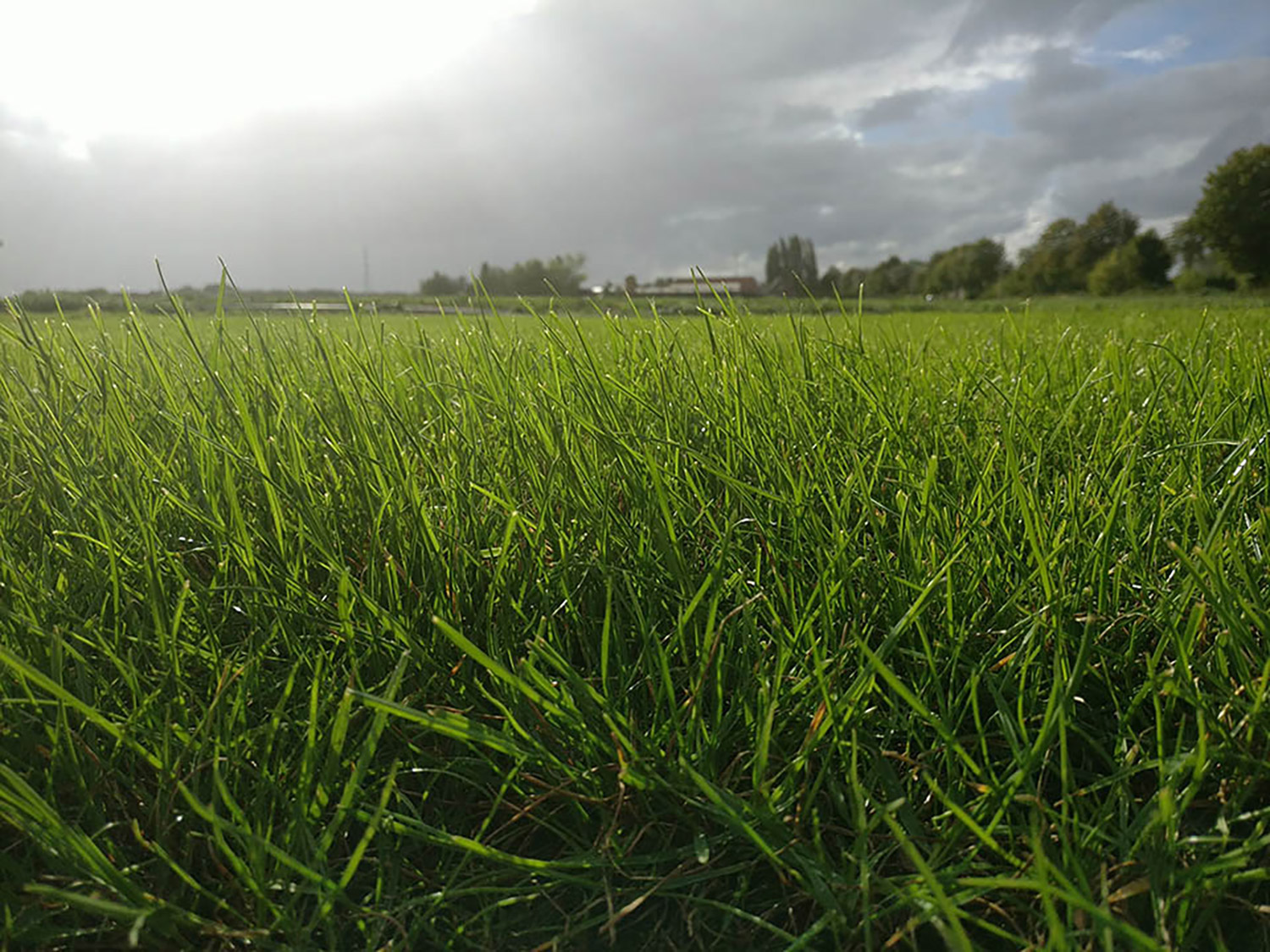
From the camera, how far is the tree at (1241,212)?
1649 inches

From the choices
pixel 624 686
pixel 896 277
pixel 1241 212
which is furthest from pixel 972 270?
pixel 624 686

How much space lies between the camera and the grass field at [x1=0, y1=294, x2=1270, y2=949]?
2.59 feet

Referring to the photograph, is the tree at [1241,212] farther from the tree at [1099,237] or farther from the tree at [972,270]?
the tree at [972,270]

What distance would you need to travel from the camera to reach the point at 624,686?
96 cm

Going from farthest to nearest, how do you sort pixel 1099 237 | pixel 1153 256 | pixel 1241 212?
pixel 1099 237, pixel 1153 256, pixel 1241 212

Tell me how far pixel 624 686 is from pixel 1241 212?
174 feet

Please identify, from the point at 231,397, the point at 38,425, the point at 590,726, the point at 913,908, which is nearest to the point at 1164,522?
the point at 913,908

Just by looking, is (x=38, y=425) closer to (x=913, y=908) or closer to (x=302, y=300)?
(x=302, y=300)

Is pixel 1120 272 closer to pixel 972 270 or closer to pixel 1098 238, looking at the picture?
pixel 1098 238

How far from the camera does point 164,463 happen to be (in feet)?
4.41

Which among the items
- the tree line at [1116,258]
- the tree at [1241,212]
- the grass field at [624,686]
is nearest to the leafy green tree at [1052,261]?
the tree line at [1116,258]

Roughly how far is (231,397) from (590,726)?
865mm

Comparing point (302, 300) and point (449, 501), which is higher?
point (302, 300)

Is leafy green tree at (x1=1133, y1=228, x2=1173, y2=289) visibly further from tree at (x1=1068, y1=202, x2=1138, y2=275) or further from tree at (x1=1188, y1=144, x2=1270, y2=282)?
tree at (x1=1188, y1=144, x2=1270, y2=282)
